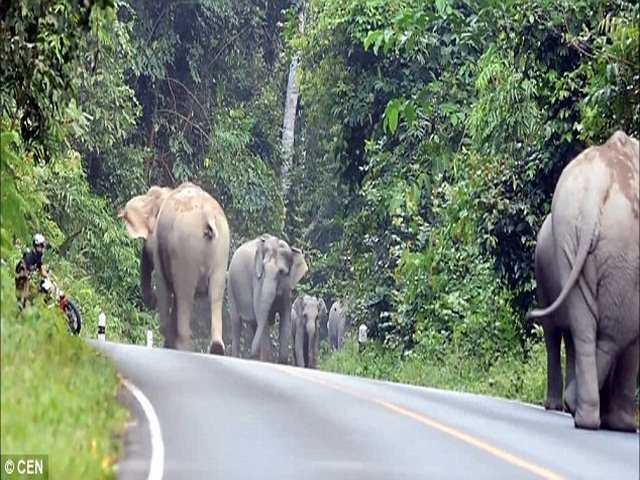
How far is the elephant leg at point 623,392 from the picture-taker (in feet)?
15.7

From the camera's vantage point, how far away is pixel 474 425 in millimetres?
5715

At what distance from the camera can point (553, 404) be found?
20.3 ft

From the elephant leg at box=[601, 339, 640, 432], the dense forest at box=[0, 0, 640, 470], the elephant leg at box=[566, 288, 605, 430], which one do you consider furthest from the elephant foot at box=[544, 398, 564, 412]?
the dense forest at box=[0, 0, 640, 470]

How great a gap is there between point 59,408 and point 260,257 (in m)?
20.6

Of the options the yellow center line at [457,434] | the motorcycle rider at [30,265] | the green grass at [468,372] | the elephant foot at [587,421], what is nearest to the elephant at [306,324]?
the green grass at [468,372]

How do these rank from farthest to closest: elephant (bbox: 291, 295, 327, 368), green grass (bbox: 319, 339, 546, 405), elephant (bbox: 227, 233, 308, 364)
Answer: elephant (bbox: 291, 295, 327, 368)
elephant (bbox: 227, 233, 308, 364)
green grass (bbox: 319, 339, 546, 405)

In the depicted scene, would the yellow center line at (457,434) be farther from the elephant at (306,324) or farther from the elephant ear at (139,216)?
the elephant at (306,324)

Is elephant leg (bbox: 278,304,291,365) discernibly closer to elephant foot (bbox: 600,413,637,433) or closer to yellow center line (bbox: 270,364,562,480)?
yellow center line (bbox: 270,364,562,480)

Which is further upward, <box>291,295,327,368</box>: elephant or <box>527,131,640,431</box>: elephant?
<box>527,131,640,431</box>: elephant

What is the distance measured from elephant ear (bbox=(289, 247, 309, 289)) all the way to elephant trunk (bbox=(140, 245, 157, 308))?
11.4 ft

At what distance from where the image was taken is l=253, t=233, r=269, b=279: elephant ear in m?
26.8

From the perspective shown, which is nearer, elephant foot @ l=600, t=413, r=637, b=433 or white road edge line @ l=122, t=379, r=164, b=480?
elephant foot @ l=600, t=413, r=637, b=433

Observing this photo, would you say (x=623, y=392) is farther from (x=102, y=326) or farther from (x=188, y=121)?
(x=188, y=121)

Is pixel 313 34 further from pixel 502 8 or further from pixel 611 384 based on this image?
pixel 611 384
